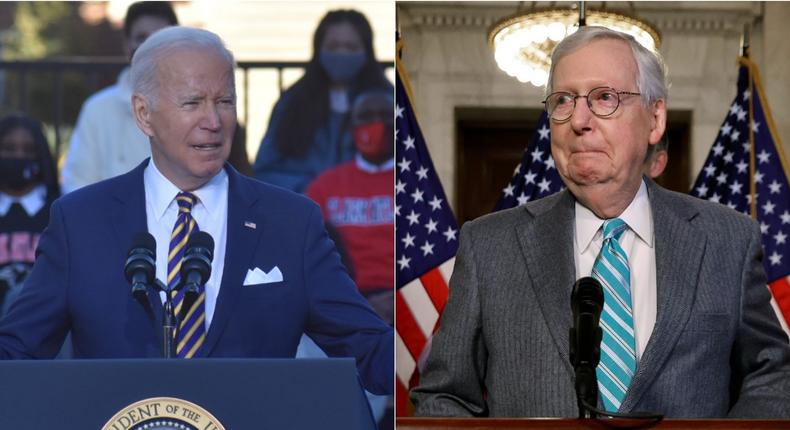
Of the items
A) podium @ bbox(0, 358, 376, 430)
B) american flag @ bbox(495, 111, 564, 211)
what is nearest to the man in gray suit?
podium @ bbox(0, 358, 376, 430)

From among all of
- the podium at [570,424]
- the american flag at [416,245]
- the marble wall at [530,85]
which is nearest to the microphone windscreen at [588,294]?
the podium at [570,424]

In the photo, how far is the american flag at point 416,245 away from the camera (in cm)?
583

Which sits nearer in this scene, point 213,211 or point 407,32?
point 213,211

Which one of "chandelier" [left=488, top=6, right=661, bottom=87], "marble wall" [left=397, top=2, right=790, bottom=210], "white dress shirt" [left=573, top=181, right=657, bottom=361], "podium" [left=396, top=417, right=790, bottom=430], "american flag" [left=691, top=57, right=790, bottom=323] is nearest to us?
"podium" [left=396, top=417, right=790, bottom=430]

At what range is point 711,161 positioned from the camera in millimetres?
6328

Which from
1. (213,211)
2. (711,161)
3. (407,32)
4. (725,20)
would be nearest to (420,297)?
(711,161)

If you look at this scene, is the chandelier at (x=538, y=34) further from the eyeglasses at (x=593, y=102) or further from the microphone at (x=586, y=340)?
the microphone at (x=586, y=340)

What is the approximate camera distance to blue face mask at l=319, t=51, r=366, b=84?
2.25m

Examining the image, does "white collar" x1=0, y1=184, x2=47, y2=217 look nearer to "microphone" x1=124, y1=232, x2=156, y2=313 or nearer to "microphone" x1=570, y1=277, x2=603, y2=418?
"microphone" x1=124, y1=232, x2=156, y2=313

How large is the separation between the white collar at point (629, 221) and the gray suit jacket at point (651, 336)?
3cm

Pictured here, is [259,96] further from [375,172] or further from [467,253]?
[467,253]

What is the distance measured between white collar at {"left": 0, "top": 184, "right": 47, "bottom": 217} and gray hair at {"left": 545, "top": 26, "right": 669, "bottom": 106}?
1219 mm

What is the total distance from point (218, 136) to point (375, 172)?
0.31m

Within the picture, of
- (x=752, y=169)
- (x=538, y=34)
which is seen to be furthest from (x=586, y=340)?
(x=538, y=34)
